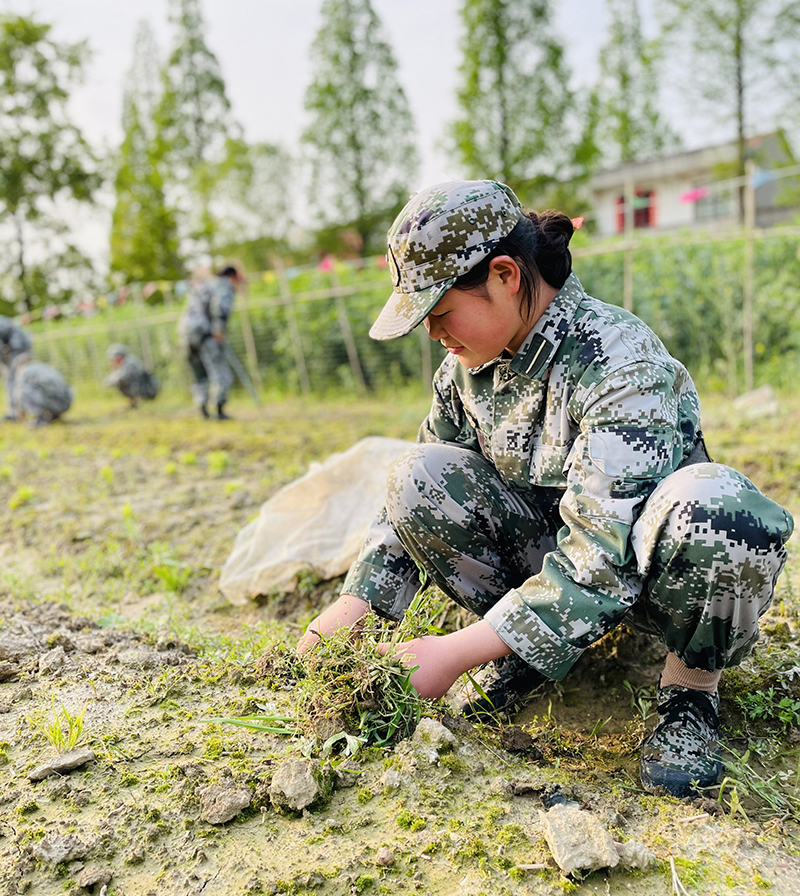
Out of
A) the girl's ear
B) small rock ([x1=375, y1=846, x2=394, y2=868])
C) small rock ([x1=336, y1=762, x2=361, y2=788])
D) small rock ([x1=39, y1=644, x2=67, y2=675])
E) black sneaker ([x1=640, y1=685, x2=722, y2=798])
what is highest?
the girl's ear

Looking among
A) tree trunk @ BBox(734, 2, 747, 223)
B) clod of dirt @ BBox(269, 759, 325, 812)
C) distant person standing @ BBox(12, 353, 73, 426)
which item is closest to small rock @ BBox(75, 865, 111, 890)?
clod of dirt @ BBox(269, 759, 325, 812)

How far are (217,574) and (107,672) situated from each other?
4.42 ft

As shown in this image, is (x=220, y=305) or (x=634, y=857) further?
(x=220, y=305)

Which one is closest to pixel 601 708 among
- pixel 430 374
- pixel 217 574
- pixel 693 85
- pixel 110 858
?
pixel 110 858

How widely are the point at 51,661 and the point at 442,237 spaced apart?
1.48 m

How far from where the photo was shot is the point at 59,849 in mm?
1328

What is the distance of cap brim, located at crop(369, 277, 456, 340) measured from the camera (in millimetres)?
1543

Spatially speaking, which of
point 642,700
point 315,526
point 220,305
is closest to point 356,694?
point 642,700

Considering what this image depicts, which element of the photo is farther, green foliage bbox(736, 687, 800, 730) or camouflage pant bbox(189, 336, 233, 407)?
camouflage pant bbox(189, 336, 233, 407)

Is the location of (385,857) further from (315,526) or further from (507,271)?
(315,526)

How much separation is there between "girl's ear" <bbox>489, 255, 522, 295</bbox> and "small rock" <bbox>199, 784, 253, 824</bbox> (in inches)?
44.8

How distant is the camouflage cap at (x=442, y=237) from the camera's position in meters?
1.53

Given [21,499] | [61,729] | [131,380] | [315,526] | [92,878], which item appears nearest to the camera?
[92,878]

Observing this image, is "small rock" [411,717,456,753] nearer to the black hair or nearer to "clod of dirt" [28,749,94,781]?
"clod of dirt" [28,749,94,781]
